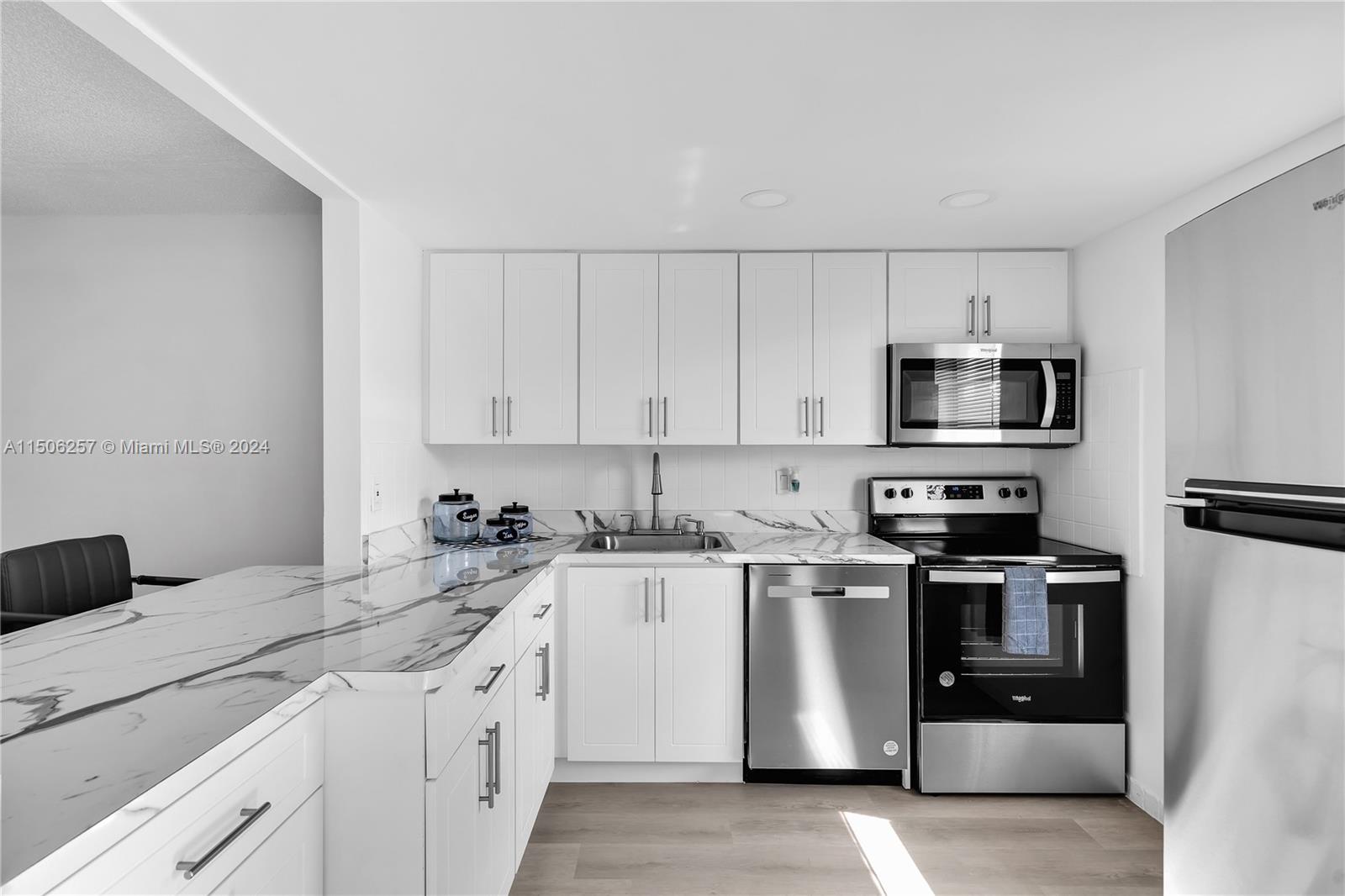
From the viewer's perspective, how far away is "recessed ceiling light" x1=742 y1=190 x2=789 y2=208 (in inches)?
92.1

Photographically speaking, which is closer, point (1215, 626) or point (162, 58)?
point (1215, 626)

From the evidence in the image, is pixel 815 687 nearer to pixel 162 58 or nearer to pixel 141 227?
pixel 162 58

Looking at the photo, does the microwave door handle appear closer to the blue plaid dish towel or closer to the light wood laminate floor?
the blue plaid dish towel

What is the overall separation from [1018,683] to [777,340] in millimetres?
1659

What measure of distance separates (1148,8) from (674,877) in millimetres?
2490

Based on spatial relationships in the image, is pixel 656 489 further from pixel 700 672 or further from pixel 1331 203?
pixel 1331 203

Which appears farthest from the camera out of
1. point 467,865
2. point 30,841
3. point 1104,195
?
point 1104,195

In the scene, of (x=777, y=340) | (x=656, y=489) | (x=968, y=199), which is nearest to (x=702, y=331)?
(x=777, y=340)

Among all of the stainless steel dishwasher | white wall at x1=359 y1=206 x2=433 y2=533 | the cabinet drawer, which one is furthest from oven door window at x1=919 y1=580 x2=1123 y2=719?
white wall at x1=359 y1=206 x2=433 y2=533

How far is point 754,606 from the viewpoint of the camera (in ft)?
8.84

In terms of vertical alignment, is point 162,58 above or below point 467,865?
above

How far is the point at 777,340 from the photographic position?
302cm

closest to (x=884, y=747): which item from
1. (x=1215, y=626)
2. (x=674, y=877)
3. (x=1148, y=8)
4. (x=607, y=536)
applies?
(x=674, y=877)

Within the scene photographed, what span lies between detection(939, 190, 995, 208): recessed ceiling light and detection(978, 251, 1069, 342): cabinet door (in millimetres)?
649
